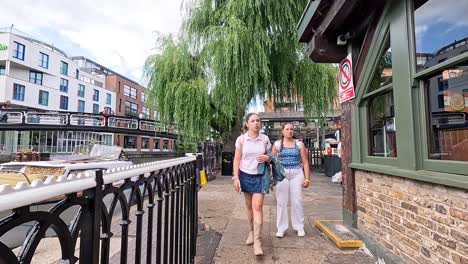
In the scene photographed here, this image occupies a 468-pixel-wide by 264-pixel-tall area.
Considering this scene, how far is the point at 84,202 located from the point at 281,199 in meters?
3.40

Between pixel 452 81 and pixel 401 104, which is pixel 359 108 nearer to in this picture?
pixel 401 104

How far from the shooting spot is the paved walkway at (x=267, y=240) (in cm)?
A: 342

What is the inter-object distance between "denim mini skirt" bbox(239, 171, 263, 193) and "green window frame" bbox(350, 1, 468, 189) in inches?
50.9

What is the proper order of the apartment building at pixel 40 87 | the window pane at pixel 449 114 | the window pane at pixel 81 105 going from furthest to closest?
the window pane at pixel 81 105 → the apartment building at pixel 40 87 → the window pane at pixel 449 114

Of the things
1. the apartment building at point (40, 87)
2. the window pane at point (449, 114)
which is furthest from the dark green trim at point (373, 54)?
the apartment building at point (40, 87)

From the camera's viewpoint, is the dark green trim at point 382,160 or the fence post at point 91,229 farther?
the dark green trim at point 382,160

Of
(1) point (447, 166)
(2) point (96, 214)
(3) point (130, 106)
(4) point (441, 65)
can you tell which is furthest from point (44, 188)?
(3) point (130, 106)

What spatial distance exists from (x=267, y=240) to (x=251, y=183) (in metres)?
0.93

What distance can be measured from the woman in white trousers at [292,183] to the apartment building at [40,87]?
118 feet

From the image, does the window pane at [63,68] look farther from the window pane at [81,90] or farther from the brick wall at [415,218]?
the brick wall at [415,218]

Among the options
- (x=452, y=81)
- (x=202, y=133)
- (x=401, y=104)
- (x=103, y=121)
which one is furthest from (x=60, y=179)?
(x=103, y=121)

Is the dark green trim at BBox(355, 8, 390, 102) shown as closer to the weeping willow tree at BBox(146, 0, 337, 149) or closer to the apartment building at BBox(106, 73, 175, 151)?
the weeping willow tree at BBox(146, 0, 337, 149)

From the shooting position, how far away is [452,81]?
7.70ft

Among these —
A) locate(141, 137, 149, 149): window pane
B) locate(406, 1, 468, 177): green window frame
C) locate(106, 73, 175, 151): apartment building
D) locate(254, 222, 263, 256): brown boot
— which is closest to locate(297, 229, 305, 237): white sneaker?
locate(254, 222, 263, 256): brown boot
